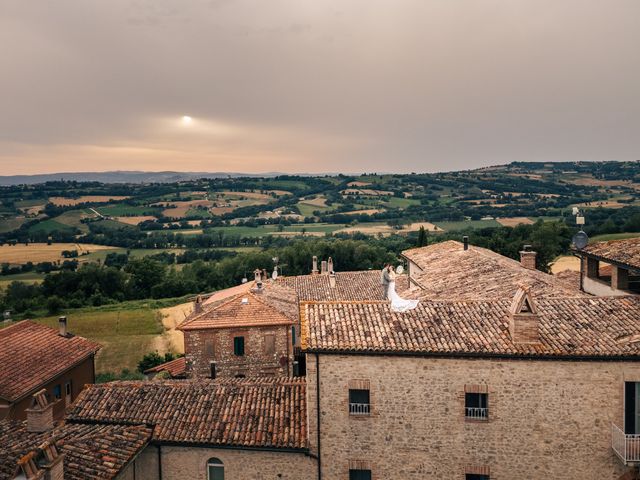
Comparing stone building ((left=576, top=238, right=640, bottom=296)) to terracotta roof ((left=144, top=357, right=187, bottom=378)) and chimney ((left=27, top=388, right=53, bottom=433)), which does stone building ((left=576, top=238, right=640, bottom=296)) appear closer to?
chimney ((left=27, top=388, right=53, bottom=433))

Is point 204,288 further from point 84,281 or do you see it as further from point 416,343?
point 416,343

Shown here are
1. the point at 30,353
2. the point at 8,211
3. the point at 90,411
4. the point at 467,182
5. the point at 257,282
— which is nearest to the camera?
the point at 90,411

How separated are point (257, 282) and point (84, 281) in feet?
165

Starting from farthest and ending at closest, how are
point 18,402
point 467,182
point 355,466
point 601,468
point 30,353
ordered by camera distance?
point 467,182 → point 30,353 → point 18,402 → point 355,466 → point 601,468

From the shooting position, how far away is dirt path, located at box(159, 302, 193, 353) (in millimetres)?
44031

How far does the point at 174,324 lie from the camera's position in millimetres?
52312

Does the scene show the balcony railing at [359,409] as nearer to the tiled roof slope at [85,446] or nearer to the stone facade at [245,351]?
Result: the tiled roof slope at [85,446]

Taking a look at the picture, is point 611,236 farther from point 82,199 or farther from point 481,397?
point 82,199

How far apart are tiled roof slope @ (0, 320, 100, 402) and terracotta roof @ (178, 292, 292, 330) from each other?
5536 millimetres

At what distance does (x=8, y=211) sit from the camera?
4894 inches

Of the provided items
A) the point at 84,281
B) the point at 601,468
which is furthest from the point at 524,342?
the point at 84,281

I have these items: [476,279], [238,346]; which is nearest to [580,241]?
[476,279]

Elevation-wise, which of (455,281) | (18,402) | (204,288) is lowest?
(204,288)

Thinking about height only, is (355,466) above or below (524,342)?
below
